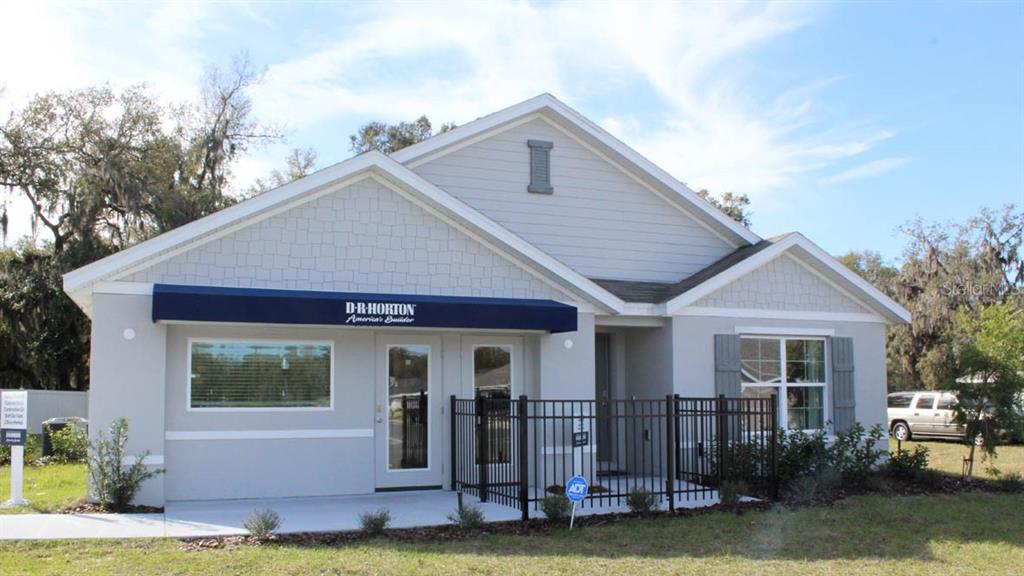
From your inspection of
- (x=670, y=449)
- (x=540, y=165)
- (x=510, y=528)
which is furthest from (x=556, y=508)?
(x=540, y=165)

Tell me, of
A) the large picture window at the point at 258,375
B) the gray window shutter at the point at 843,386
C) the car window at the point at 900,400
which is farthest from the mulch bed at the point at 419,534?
the car window at the point at 900,400

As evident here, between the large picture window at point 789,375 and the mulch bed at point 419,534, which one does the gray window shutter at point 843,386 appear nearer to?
the large picture window at point 789,375

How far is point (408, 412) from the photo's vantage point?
1319 centimetres

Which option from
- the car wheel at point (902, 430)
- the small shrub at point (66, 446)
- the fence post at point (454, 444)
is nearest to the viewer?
the fence post at point (454, 444)

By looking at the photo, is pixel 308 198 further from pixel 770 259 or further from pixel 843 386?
pixel 843 386

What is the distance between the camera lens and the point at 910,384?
3606 cm

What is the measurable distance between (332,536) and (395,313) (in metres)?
3.39

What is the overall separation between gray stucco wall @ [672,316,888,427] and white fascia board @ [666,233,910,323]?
1.13ft

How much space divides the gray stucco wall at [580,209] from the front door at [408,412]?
3468 mm

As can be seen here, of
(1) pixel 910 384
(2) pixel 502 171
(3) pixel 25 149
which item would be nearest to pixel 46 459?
(2) pixel 502 171

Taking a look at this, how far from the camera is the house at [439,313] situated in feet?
38.0

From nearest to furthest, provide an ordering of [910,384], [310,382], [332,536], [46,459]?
[332,536] < [310,382] < [46,459] < [910,384]

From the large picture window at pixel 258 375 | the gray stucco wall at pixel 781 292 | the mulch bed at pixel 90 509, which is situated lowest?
the mulch bed at pixel 90 509

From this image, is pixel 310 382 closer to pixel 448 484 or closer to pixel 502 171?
pixel 448 484
